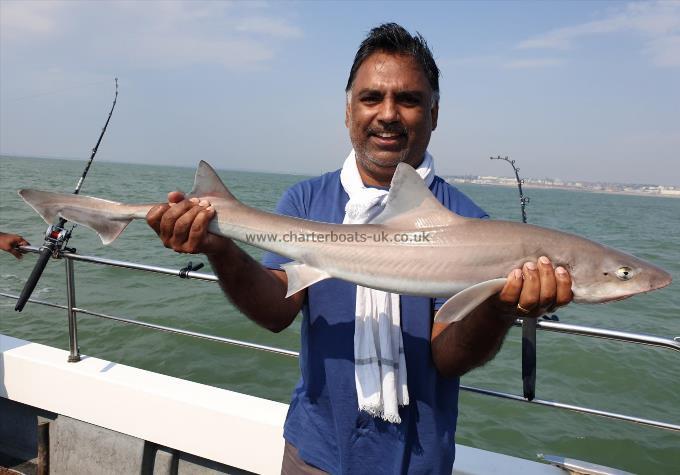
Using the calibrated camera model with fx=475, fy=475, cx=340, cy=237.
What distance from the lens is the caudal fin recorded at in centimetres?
231

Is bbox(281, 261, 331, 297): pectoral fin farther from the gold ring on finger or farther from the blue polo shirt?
the gold ring on finger

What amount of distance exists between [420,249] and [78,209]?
1.67 m

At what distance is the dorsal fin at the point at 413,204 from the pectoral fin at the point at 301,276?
1.39 feet

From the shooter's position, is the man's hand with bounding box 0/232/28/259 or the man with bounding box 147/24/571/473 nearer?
the man with bounding box 147/24/571/473

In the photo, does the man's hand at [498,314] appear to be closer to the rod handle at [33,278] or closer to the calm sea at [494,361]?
the rod handle at [33,278]

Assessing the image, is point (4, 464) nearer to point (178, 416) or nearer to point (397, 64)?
point (178, 416)

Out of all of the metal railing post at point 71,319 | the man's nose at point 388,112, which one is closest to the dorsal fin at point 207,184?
the man's nose at point 388,112

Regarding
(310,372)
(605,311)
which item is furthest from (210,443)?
(605,311)

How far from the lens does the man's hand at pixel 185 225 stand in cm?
214

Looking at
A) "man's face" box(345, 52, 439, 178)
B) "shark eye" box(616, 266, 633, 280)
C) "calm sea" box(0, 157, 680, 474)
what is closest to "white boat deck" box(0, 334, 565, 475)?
"shark eye" box(616, 266, 633, 280)

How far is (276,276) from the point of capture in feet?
7.52

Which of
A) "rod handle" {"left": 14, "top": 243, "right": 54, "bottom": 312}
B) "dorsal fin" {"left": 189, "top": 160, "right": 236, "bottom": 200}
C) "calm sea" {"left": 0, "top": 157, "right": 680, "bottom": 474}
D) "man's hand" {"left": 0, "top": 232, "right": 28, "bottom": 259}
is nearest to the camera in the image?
"dorsal fin" {"left": 189, "top": 160, "right": 236, "bottom": 200}

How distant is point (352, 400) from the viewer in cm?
210

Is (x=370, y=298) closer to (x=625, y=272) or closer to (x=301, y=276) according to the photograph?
(x=301, y=276)
